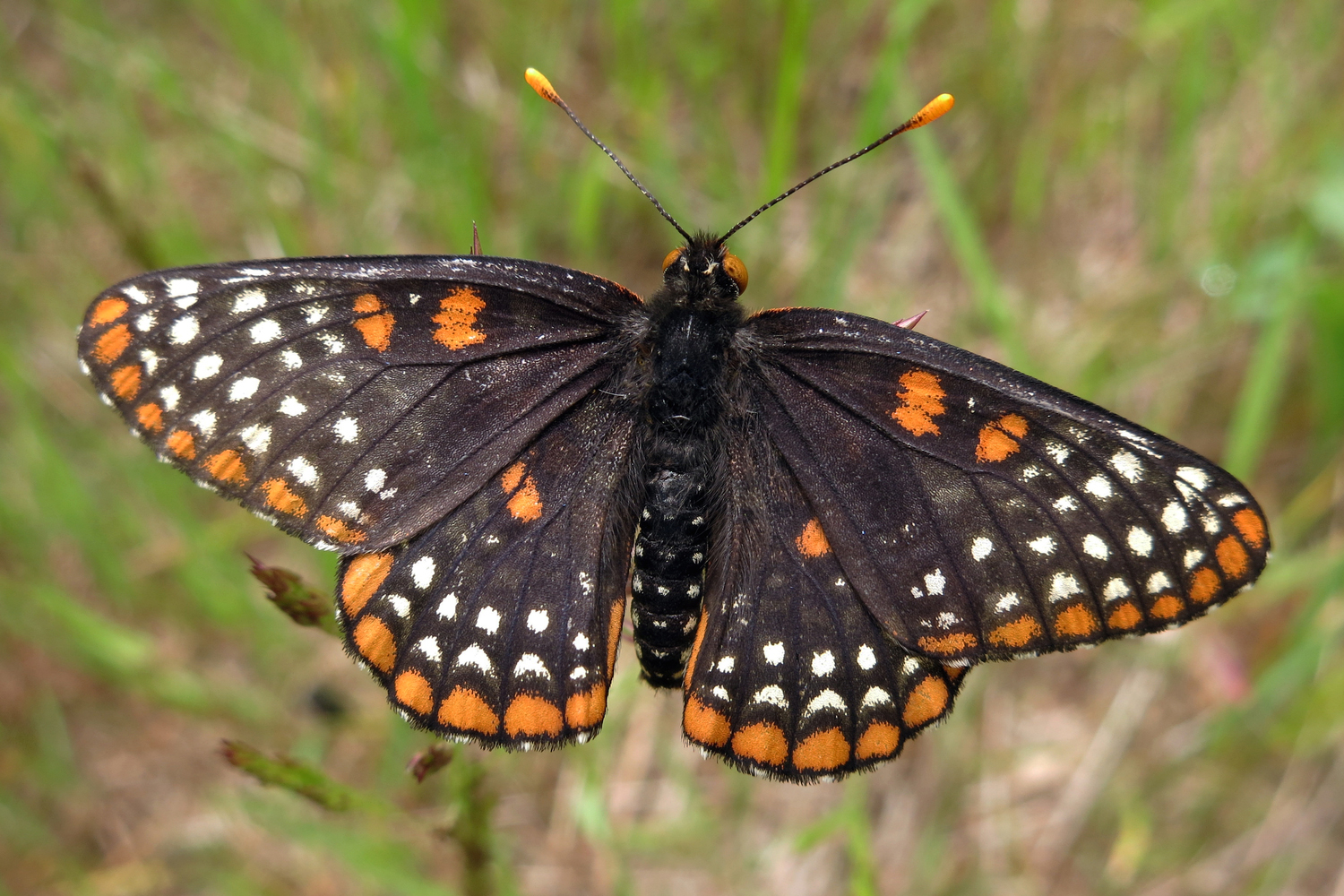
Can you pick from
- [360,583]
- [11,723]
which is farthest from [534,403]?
[11,723]

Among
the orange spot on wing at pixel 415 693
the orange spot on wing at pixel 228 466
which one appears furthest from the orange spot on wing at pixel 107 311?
the orange spot on wing at pixel 415 693

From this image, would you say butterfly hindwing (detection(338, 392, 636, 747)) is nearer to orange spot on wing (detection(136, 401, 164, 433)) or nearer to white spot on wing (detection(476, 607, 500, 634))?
white spot on wing (detection(476, 607, 500, 634))

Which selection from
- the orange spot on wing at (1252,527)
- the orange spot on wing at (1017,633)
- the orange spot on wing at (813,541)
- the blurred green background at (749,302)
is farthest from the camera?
the blurred green background at (749,302)

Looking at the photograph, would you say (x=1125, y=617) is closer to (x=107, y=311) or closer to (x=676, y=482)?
(x=676, y=482)

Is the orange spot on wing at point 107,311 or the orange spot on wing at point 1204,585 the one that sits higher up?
the orange spot on wing at point 107,311

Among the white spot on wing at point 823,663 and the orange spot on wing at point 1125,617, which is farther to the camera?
the white spot on wing at point 823,663

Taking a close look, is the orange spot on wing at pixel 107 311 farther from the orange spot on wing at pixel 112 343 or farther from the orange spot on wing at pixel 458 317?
the orange spot on wing at pixel 458 317

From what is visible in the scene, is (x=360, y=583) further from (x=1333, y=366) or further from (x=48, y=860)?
(x=1333, y=366)

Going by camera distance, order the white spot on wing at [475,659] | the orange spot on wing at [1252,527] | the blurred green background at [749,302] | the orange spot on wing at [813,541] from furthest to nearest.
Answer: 1. the blurred green background at [749,302]
2. the orange spot on wing at [813,541]
3. the white spot on wing at [475,659]
4. the orange spot on wing at [1252,527]
